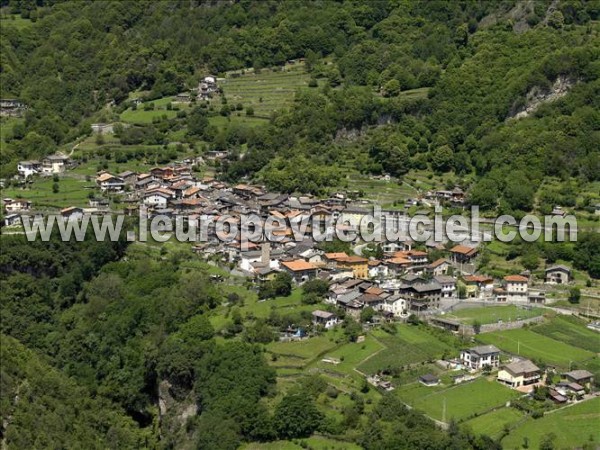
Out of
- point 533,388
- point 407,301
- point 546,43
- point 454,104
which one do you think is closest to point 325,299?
point 407,301

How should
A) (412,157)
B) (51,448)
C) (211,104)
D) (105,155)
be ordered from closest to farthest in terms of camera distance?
(51,448) → (412,157) → (105,155) → (211,104)

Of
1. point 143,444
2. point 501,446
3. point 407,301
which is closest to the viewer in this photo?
point 501,446

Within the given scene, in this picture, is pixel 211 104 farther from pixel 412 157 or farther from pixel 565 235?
pixel 565 235

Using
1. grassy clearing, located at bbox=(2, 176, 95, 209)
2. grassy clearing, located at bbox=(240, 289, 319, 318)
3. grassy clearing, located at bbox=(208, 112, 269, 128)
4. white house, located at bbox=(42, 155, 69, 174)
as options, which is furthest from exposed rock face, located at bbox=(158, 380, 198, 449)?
grassy clearing, located at bbox=(208, 112, 269, 128)

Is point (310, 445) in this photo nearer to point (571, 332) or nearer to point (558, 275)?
point (571, 332)

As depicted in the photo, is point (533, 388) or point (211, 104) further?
point (211, 104)

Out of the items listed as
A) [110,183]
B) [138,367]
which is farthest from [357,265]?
[110,183]

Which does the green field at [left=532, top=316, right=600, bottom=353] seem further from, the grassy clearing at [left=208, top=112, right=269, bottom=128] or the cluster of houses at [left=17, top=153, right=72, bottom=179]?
the cluster of houses at [left=17, top=153, right=72, bottom=179]
